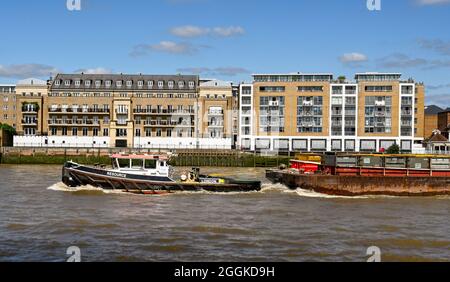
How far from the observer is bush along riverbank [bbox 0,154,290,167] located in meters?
93.7

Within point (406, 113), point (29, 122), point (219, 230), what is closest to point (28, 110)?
point (29, 122)

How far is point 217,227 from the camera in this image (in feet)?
94.2

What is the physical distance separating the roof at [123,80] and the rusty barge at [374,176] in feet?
235

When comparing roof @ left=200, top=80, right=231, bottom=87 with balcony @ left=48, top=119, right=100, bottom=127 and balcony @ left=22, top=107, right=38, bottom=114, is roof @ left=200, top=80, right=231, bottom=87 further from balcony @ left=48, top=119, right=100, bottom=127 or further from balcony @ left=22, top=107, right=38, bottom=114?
balcony @ left=22, top=107, right=38, bottom=114

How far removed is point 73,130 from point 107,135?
24.3 feet

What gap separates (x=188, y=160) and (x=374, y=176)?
50830 mm

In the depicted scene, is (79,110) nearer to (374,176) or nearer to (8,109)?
(8,109)

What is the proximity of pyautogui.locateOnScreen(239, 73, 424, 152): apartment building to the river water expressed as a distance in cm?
6671

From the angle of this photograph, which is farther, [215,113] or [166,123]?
[215,113]

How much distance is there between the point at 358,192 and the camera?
46750 mm

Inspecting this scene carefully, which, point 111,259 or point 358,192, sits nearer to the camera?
point 111,259
